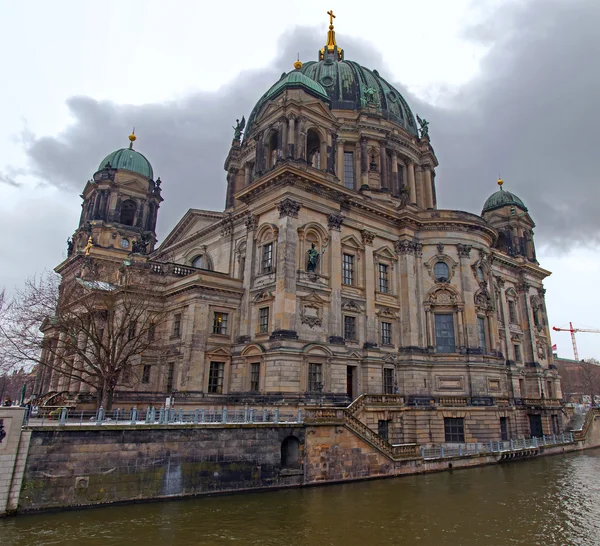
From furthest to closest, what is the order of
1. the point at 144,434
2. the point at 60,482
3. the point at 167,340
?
1. the point at 167,340
2. the point at 144,434
3. the point at 60,482

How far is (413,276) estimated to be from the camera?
39.3 meters

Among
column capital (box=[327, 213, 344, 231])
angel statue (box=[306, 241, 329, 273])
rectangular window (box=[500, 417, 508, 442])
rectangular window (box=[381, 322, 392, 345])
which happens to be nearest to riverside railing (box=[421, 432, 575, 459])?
rectangular window (box=[500, 417, 508, 442])

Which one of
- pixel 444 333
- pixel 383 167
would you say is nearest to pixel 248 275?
pixel 444 333

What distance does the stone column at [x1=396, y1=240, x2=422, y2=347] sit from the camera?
3762cm

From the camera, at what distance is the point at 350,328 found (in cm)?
3456

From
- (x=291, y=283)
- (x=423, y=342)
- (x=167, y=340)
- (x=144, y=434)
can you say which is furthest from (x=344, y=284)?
(x=144, y=434)

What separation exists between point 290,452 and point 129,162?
49855 millimetres

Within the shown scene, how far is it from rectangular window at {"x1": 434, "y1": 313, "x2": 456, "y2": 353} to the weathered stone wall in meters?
18.9

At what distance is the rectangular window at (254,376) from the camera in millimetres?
31266

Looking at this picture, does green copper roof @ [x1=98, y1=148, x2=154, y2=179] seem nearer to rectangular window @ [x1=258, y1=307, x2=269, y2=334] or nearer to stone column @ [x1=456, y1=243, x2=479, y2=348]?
rectangular window @ [x1=258, y1=307, x2=269, y2=334]

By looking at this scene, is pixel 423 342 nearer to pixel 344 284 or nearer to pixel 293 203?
pixel 344 284

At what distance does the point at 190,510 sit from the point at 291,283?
51.8 ft

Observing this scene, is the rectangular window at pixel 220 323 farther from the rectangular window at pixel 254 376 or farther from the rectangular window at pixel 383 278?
the rectangular window at pixel 383 278

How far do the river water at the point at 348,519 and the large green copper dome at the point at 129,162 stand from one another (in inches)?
2017
